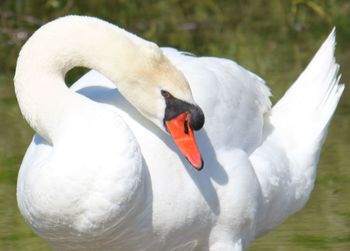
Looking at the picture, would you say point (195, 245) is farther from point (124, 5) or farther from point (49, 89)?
point (124, 5)

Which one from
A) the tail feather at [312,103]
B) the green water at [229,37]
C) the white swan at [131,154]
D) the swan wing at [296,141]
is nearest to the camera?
the white swan at [131,154]

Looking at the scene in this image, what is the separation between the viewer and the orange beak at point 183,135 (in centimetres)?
541

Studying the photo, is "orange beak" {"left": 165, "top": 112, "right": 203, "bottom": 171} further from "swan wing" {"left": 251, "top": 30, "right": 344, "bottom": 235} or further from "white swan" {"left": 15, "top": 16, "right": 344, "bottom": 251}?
"swan wing" {"left": 251, "top": 30, "right": 344, "bottom": 235}

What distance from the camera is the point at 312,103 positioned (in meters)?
6.91

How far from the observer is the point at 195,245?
19.2 ft

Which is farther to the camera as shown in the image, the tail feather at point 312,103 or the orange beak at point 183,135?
the tail feather at point 312,103

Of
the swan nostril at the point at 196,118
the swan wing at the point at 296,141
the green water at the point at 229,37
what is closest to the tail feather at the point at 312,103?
the swan wing at the point at 296,141

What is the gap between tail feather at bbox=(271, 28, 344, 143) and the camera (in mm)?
6766

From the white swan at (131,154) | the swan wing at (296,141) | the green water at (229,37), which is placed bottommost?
the green water at (229,37)

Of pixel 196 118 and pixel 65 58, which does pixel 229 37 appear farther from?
pixel 196 118

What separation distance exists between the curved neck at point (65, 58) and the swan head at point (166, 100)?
3 cm

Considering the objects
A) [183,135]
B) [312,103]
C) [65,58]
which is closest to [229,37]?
[312,103]

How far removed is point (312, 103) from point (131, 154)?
1.90 meters

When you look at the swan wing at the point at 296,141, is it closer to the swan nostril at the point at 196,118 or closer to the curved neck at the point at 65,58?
the swan nostril at the point at 196,118
